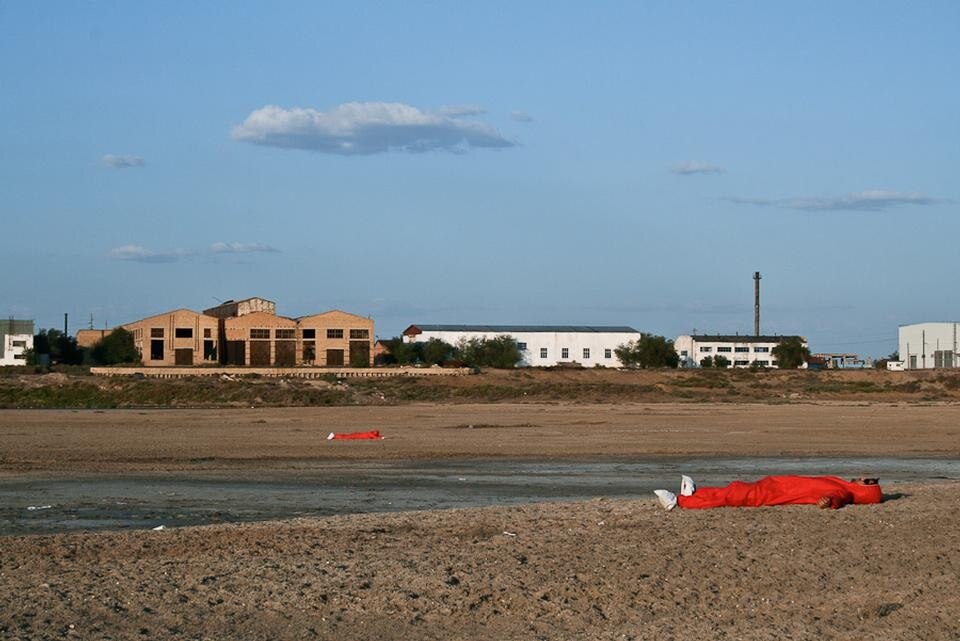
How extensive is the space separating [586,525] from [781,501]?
340cm

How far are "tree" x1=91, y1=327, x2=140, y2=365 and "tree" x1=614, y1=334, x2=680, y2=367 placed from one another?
4728 centimetres

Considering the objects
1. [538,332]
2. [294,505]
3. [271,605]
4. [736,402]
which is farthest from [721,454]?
[538,332]

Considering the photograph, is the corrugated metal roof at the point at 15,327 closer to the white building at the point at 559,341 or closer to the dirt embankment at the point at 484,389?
the white building at the point at 559,341

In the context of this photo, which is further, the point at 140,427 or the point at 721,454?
the point at 140,427

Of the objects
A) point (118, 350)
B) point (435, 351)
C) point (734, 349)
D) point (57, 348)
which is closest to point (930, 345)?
point (734, 349)

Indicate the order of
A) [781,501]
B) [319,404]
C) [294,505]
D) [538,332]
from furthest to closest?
1. [538,332]
2. [319,404]
3. [294,505]
4. [781,501]

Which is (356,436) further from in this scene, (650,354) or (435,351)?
(650,354)

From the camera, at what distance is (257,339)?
342ft

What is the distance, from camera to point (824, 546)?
46.8 ft

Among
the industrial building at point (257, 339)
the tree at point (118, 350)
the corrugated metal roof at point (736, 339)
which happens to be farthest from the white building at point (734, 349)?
the tree at point (118, 350)

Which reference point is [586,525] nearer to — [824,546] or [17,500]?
[824,546]

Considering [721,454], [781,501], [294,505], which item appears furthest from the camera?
[721,454]

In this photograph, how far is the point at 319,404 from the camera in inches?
2373

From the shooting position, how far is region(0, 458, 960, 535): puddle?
1952 cm
